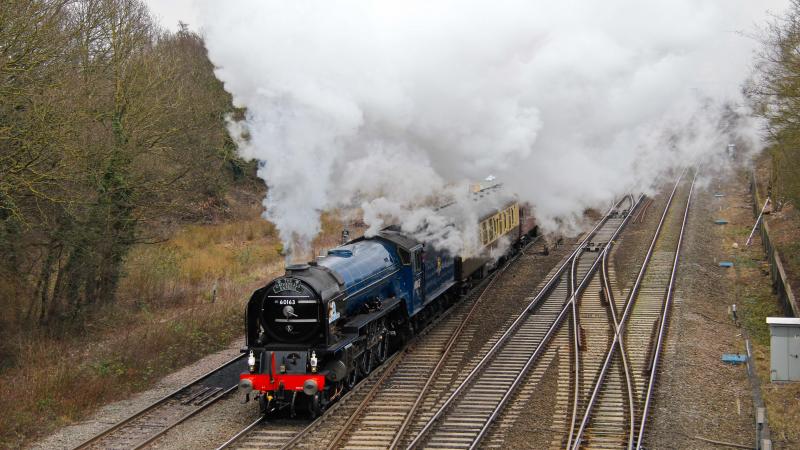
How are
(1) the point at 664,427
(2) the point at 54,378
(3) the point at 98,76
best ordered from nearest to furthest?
(1) the point at 664,427, (2) the point at 54,378, (3) the point at 98,76

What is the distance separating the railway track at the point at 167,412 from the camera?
39.3ft

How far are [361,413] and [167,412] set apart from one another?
341cm

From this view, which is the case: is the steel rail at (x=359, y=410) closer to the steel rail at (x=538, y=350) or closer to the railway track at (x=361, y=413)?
the railway track at (x=361, y=413)

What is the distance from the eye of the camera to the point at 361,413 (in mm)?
12836

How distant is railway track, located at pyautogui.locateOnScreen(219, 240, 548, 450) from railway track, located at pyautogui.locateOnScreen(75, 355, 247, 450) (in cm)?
150

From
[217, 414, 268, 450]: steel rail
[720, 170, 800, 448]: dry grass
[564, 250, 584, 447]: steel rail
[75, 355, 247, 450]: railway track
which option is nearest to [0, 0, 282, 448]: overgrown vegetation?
[75, 355, 247, 450]: railway track

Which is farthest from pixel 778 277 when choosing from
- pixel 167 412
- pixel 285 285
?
pixel 167 412

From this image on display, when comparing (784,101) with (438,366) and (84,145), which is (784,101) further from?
(84,145)

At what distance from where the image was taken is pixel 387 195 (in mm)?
18297

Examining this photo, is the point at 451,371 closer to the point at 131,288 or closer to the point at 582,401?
the point at 582,401

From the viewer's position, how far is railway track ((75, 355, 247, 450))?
12.0 meters

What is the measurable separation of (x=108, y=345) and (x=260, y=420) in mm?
6552

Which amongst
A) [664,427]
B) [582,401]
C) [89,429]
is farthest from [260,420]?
[664,427]

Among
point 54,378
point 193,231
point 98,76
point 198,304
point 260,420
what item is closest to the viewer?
point 260,420
